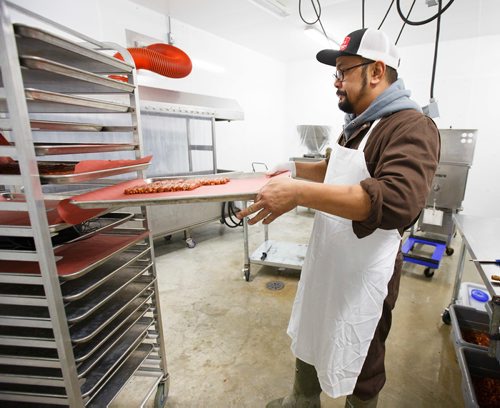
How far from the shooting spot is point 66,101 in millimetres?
805

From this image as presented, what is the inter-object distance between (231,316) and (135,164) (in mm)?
1579

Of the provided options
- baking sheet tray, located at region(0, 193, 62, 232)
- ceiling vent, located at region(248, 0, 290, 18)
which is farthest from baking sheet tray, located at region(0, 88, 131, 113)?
ceiling vent, located at region(248, 0, 290, 18)

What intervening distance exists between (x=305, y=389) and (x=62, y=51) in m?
1.70

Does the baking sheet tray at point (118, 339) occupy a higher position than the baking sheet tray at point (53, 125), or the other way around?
the baking sheet tray at point (53, 125)

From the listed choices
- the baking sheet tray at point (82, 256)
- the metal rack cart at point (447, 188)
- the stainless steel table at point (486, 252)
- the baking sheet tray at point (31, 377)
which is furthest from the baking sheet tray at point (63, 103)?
the metal rack cart at point (447, 188)

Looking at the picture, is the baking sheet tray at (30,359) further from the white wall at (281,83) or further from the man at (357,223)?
the white wall at (281,83)

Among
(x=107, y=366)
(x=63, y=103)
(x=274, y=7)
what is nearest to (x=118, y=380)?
(x=107, y=366)

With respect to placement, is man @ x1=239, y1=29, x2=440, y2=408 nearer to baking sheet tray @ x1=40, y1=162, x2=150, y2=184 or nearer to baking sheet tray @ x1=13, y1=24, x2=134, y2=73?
baking sheet tray @ x1=40, y1=162, x2=150, y2=184

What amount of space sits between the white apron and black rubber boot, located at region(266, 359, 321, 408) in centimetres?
21

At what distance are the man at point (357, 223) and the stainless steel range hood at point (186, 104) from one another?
7.83 feet

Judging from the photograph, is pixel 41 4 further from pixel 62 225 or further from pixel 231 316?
pixel 231 316

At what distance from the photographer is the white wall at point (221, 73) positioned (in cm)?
276

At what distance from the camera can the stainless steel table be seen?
39.4 inches

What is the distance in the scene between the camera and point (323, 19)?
148 inches
